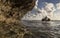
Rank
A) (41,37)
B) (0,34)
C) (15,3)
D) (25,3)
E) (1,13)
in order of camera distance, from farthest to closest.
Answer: (41,37)
(25,3)
(15,3)
(1,13)
(0,34)

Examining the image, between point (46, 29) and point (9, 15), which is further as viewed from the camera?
point (46, 29)

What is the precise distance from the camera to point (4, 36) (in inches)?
443

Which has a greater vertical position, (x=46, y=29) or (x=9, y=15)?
(x=9, y=15)

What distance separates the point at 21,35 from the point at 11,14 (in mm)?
1882

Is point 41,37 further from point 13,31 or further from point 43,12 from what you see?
point 43,12

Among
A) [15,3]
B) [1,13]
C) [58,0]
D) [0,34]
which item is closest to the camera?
[0,34]

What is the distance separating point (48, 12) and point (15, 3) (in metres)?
9.39

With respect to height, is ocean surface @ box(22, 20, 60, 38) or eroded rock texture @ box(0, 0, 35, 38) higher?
eroded rock texture @ box(0, 0, 35, 38)

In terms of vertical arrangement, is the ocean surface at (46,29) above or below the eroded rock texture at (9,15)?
below

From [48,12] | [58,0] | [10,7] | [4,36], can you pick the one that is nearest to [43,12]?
[48,12]

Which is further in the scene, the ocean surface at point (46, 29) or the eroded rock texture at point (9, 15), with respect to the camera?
the ocean surface at point (46, 29)

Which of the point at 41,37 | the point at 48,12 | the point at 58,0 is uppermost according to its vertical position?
the point at 58,0

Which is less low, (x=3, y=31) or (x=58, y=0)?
(x=58, y=0)

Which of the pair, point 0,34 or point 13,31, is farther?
point 13,31
